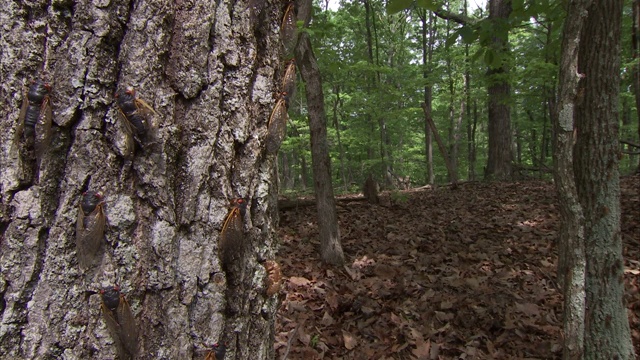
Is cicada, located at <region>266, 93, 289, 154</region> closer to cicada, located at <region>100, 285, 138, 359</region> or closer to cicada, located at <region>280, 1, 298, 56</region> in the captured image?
cicada, located at <region>280, 1, 298, 56</region>

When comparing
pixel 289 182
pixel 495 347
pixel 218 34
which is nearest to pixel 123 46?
pixel 218 34

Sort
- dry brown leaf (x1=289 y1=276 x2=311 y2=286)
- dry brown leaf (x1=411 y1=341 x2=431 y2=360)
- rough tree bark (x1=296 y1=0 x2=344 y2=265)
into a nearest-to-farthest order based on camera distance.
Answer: dry brown leaf (x1=411 y1=341 x2=431 y2=360)
dry brown leaf (x1=289 y1=276 x2=311 y2=286)
rough tree bark (x1=296 y1=0 x2=344 y2=265)

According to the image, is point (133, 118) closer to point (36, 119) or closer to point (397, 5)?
point (36, 119)

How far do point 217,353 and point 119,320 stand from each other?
0.24m

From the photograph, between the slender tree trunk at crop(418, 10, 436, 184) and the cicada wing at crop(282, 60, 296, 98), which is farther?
the slender tree trunk at crop(418, 10, 436, 184)

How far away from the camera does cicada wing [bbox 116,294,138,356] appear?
0.82 m

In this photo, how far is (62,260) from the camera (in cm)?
80

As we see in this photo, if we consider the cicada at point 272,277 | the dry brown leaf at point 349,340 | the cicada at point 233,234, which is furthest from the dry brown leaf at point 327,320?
the cicada at point 233,234

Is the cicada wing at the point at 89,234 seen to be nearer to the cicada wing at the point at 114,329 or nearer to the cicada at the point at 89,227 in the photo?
the cicada at the point at 89,227

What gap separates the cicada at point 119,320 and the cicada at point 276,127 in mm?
488

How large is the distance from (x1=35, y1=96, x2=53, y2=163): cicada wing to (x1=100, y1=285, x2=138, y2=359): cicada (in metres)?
0.32

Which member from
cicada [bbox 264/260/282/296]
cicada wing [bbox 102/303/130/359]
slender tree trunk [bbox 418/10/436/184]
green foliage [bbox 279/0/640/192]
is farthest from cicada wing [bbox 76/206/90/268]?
slender tree trunk [bbox 418/10/436/184]

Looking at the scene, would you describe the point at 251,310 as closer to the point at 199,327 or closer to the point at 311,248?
the point at 199,327

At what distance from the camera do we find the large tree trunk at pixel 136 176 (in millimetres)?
790
